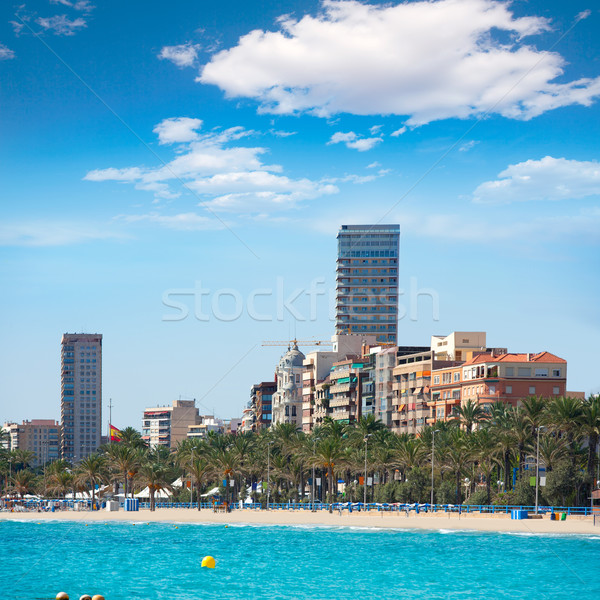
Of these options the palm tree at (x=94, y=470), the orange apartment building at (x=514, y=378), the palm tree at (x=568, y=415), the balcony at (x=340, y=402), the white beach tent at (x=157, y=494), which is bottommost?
the white beach tent at (x=157, y=494)

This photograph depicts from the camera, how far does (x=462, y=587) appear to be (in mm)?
59094

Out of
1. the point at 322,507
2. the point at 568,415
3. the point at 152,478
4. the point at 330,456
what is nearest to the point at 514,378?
the point at 330,456

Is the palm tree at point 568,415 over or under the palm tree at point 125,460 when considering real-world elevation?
over

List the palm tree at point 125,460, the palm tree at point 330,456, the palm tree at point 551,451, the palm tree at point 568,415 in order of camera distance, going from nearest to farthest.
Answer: the palm tree at point 568,415 → the palm tree at point 551,451 → the palm tree at point 330,456 → the palm tree at point 125,460

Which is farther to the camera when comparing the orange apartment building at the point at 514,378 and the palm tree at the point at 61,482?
the palm tree at the point at 61,482

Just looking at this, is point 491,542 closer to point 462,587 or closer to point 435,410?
point 462,587

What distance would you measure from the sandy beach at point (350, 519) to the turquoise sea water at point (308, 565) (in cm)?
125

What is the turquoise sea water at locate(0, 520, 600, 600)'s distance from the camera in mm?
57906

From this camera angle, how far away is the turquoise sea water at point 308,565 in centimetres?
5791

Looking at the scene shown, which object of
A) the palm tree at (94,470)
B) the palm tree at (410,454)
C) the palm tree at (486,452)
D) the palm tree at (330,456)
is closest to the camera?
the palm tree at (486,452)

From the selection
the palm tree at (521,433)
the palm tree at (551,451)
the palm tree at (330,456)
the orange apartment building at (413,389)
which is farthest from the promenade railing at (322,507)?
the orange apartment building at (413,389)

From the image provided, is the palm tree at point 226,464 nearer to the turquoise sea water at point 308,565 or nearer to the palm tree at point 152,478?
the palm tree at point 152,478

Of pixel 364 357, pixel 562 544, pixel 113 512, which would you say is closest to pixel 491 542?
pixel 562 544

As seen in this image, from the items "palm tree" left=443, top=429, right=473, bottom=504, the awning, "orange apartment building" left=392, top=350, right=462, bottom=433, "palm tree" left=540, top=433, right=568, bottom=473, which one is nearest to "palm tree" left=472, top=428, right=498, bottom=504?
"palm tree" left=443, top=429, right=473, bottom=504
